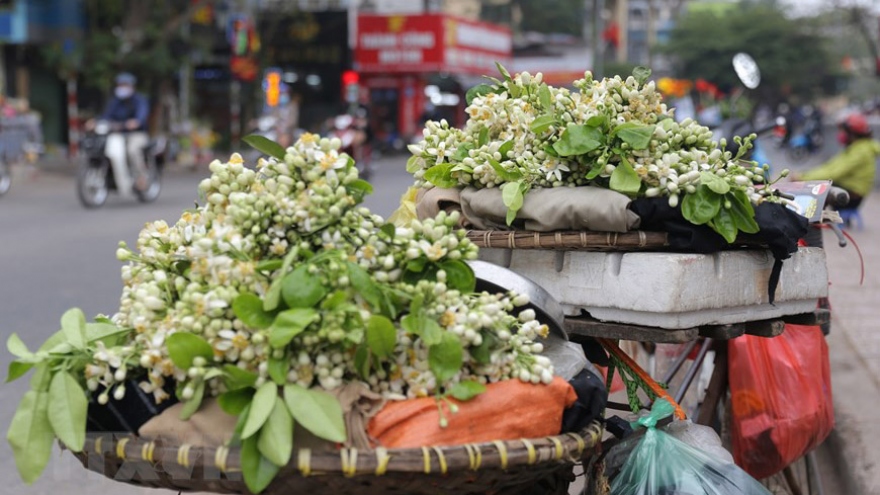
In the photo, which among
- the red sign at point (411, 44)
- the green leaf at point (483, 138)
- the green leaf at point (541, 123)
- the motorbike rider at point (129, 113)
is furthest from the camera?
the red sign at point (411, 44)

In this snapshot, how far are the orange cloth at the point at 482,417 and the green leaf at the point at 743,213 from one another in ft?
2.31

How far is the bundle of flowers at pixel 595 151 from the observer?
262 cm

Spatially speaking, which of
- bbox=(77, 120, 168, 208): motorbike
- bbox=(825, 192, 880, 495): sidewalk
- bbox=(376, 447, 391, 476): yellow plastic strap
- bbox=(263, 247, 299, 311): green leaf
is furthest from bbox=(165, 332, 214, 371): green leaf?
bbox=(77, 120, 168, 208): motorbike

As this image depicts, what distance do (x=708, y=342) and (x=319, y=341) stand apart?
197cm

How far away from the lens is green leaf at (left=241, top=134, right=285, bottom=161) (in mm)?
2195

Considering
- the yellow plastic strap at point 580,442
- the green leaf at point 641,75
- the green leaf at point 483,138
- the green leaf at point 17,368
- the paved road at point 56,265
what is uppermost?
the green leaf at point 641,75

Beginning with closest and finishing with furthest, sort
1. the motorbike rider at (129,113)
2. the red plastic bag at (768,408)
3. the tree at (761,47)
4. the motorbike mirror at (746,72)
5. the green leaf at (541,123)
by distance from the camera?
the green leaf at (541,123), the red plastic bag at (768,408), the motorbike mirror at (746,72), the motorbike rider at (129,113), the tree at (761,47)

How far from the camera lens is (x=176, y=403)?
2049 millimetres

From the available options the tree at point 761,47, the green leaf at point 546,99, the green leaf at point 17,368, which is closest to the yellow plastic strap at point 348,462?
the green leaf at point 17,368

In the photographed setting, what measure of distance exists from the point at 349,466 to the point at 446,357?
0.87 ft

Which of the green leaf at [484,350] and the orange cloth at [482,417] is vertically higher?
the green leaf at [484,350]

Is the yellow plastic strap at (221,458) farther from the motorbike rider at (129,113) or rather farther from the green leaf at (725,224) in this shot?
the motorbike rider at (129,113)

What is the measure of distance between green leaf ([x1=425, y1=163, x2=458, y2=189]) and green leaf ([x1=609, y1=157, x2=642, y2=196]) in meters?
0.44

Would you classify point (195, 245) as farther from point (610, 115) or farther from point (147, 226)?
point (610, 115)
